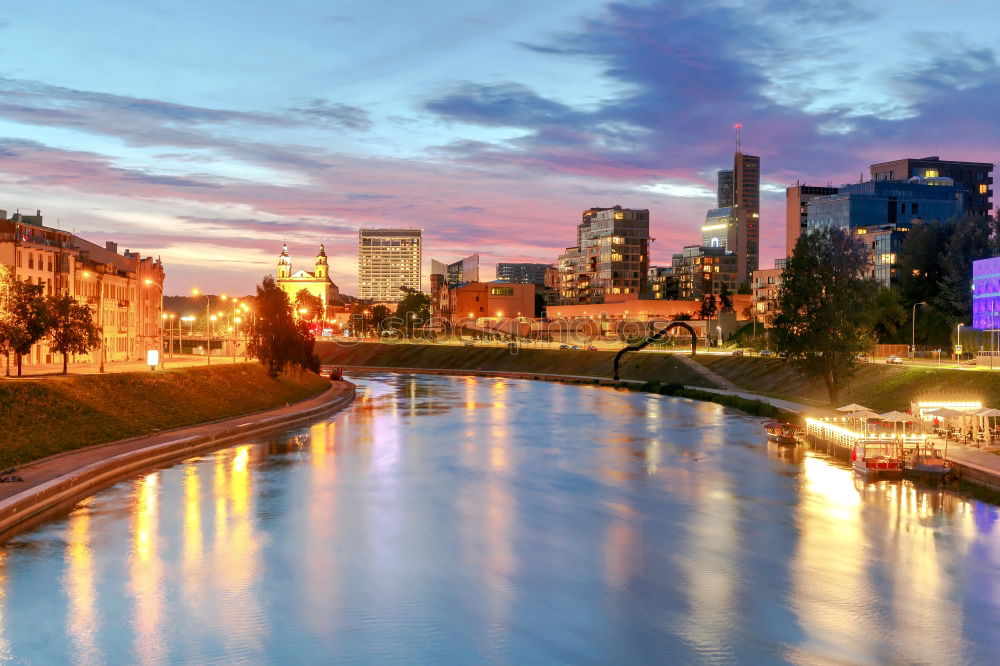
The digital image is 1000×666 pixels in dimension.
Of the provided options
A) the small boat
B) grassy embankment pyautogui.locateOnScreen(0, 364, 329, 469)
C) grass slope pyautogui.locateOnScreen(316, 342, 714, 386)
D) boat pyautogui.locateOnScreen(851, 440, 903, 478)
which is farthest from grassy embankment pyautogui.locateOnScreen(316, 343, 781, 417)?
grassy embankment pyautogui.locateOnScreen(0, 364, 329, 469)

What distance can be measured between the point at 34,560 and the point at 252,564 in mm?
6859

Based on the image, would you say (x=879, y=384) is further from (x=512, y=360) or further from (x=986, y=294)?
(x=512, y=360)

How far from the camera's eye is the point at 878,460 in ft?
160

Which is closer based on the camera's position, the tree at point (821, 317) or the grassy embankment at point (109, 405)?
the grassy embankment at point (109, 405)

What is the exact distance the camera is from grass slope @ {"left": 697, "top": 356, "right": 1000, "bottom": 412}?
70125mm

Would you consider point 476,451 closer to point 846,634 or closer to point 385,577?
point 385,577

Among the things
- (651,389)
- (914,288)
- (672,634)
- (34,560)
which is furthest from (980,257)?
(34,560)

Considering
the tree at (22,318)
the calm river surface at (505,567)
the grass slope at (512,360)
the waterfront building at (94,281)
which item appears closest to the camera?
the calm river surface at (505,567)

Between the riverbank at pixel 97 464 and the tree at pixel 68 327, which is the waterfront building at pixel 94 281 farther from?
the riverbank at pixel 97 464

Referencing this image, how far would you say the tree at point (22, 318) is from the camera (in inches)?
2286

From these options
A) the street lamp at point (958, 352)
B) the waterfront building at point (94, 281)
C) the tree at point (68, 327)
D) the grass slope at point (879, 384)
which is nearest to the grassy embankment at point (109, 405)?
the tree at point (68, 327)

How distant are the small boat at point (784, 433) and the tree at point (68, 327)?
48542 millimetres

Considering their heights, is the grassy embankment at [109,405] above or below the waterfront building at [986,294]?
below

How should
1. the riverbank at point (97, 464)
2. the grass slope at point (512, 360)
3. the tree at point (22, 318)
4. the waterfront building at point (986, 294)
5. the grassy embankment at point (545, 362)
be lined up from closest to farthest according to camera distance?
the riverbank at point (97, 464) < the tree at point (22, 318) < the waterfront building at point (986, 294) < the grassy embankment at point (545, 362) < the grass slope at point (512, 360)
